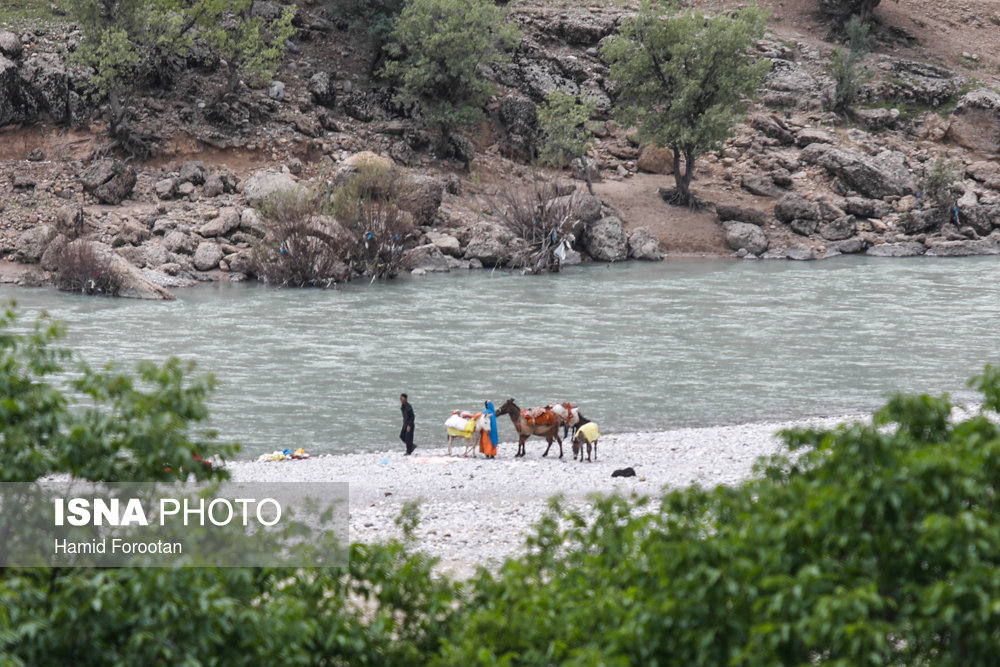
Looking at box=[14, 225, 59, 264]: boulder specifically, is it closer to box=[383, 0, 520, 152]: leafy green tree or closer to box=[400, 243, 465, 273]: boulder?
box=[400, 243, 465, 273]: boulder

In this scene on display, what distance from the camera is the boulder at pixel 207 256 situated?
4028 cm

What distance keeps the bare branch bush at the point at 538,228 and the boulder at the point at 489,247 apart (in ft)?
1.51

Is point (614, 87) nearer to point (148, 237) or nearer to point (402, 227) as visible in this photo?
point (402, 227)

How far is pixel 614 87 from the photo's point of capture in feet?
188

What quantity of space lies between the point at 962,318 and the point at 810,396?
12.4 m

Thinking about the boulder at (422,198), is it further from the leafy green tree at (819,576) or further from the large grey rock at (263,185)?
the leafy green tree at (819,576)

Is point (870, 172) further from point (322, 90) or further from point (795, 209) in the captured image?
point (322, 90)

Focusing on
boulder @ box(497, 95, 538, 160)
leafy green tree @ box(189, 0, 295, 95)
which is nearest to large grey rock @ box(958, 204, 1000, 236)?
boulder @ box(497, 95, 538, 160)

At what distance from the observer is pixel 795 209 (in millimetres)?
50344

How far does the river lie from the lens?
863 inches

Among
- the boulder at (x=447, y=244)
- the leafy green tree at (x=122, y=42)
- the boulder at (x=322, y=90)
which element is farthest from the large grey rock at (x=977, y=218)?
the leafy green tree at (x=122, y=42)

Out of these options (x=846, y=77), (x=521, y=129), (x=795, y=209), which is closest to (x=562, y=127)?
(x=521, y=129)

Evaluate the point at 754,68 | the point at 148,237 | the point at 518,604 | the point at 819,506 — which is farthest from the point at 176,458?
the point at 754,68

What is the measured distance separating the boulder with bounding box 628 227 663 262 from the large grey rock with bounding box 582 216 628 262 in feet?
1.66
